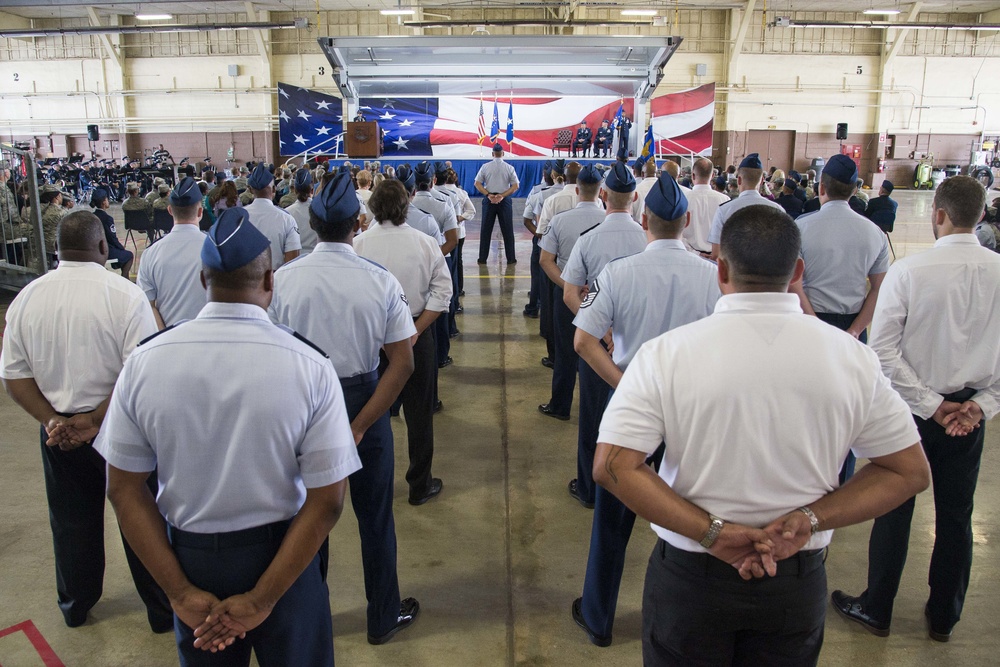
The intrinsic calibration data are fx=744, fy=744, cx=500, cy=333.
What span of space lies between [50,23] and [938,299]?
111 ft

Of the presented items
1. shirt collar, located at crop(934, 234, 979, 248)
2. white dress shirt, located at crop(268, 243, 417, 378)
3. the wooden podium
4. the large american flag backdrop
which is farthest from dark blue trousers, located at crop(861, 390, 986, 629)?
the large american flag backdrop

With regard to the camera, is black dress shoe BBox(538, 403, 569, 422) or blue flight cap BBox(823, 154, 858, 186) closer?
blue flight cap BBox(823, 154, 858, 186)

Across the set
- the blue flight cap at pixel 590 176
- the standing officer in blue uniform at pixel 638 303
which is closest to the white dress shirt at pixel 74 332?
the standing officer in blue uniform at pixel 638 303

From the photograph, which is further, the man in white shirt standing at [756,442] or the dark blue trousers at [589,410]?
the dark blue trousers at [589,410]

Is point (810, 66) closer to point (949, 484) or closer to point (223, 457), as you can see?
point (949, 484)

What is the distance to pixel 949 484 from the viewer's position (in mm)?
3082

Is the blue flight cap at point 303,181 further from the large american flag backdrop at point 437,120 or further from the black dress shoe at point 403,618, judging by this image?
the large american flag backdrop at point 437,120

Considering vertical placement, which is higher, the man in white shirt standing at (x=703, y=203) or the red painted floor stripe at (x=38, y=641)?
the man in white shirt standing at (x=703, y=203)

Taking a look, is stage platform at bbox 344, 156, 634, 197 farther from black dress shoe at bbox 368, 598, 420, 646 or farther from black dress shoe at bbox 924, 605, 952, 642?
black dress shoe at bbox 924, 605, 952, 642

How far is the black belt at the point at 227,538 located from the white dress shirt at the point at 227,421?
19mm

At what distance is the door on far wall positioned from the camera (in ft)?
92.9

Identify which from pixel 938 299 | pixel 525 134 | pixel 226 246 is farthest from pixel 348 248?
pixel 525 134

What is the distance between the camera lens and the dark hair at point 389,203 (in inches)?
167

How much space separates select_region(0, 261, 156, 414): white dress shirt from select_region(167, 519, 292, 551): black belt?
1336 mm
